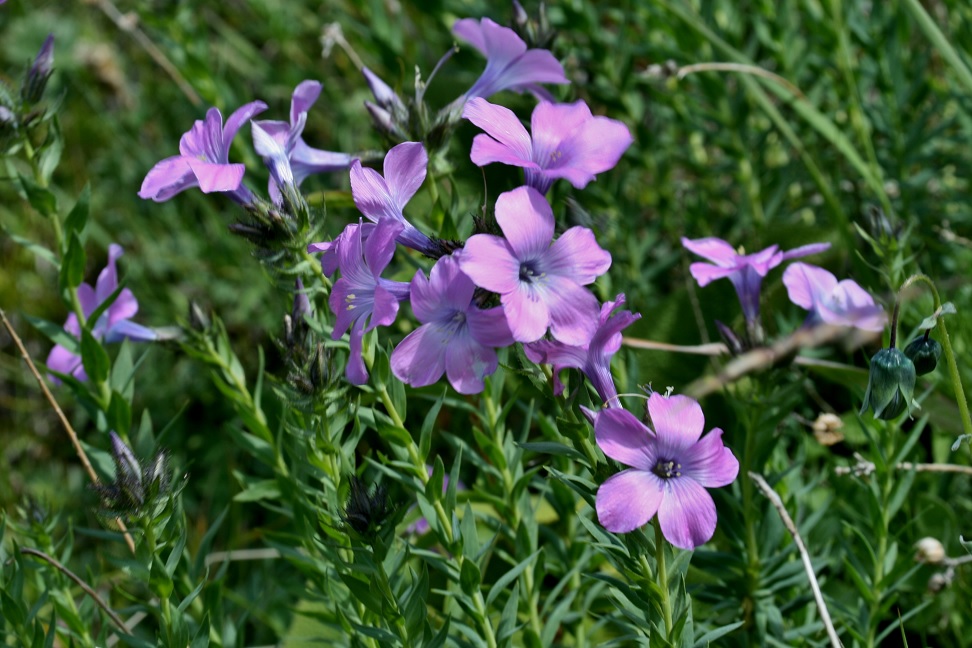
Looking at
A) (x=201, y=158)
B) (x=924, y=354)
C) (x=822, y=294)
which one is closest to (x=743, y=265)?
(x=822, y=294)

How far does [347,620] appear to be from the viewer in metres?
Answer: 1.19

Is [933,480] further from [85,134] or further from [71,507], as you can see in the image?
[85,134]

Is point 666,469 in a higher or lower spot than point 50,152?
lower

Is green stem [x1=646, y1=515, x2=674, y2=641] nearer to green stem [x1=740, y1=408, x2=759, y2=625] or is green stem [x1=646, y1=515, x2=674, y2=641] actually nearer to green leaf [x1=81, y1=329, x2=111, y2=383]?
green stem [x1=740, y1=408, x2=759, y2=625]

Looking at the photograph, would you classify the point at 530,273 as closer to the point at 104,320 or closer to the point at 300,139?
the point at 300,139

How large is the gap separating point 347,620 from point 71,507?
1.55 meters

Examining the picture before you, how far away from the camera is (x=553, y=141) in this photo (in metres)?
0.95

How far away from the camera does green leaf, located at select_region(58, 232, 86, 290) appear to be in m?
1.31

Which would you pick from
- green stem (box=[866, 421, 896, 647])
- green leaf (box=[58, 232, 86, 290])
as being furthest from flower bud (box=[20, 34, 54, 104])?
green stem (box=[866, 421, 896, 647])

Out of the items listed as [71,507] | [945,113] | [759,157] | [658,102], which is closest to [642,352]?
[759,157]

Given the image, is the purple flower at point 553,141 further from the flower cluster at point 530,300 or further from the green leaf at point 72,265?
the green leaf at point 72,265

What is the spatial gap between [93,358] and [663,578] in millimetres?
837

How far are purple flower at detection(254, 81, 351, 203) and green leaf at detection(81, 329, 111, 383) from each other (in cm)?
36

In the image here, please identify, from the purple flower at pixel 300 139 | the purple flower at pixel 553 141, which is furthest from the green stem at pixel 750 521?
the purple flower at pixel 300 139
